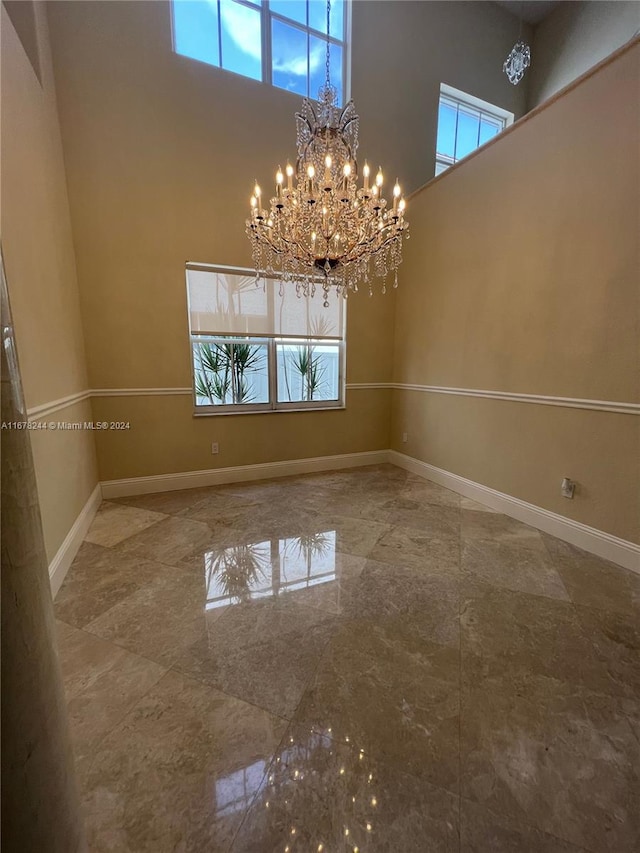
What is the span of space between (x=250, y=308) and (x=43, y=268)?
1785mm

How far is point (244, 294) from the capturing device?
3.54m

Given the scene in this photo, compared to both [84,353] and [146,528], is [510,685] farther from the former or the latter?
[84,353]

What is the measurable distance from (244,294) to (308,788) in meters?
3.59

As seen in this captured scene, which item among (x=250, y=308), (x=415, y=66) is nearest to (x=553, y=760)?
(x=250, y=308)

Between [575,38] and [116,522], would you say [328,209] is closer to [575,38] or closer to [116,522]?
[116,522]

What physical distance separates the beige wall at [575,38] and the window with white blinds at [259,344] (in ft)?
11.7

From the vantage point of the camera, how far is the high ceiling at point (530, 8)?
4.13 m

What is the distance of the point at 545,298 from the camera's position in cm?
260

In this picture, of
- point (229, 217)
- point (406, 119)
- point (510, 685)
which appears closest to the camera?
point (510, 685)

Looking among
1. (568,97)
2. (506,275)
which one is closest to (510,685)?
(506,275)

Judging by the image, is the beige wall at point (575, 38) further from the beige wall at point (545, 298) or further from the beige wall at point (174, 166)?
the beige wall at point (545, 298)

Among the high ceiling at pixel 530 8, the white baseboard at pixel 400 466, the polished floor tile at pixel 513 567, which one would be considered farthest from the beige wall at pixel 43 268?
the high ceiling at pixel 530 8

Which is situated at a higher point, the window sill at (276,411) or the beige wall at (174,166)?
the beige wall at (174,166)

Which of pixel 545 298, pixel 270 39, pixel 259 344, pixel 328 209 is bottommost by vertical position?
pixel 259 344
